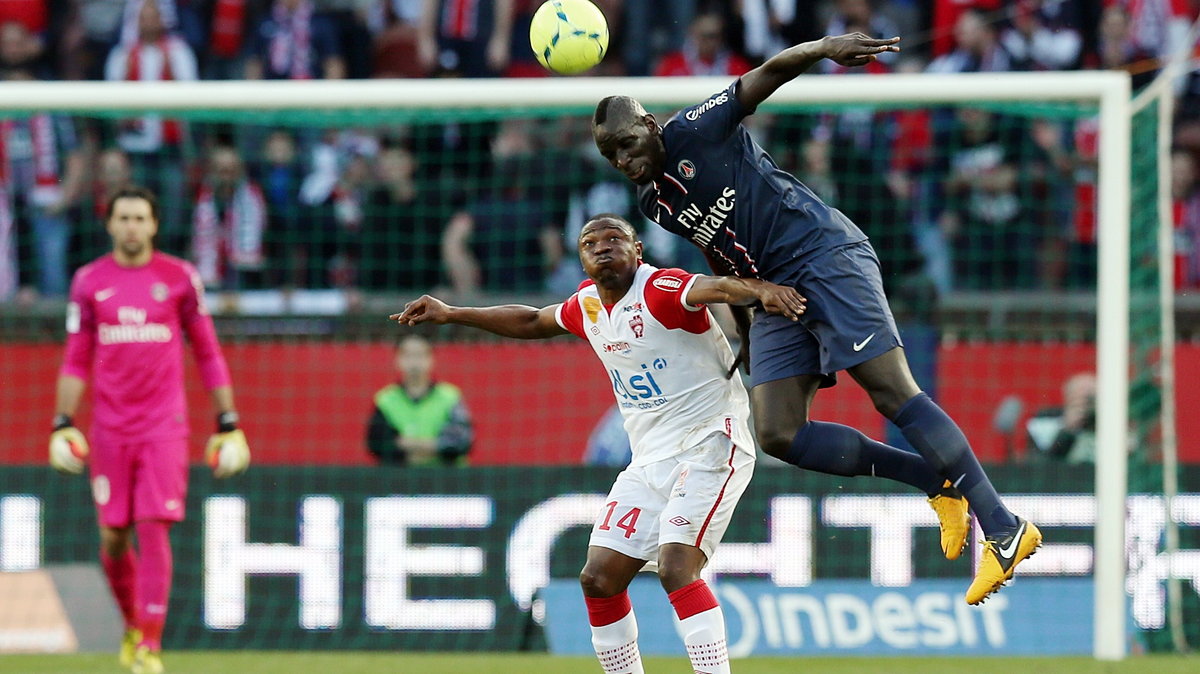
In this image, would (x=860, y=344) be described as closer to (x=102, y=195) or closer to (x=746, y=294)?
(x=746, y=294)

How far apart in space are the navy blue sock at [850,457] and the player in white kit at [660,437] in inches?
11.9

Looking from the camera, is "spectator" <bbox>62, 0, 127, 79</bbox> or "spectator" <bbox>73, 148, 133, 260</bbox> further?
"spectator" <bbox>62, 0, 127, 79</bbox>

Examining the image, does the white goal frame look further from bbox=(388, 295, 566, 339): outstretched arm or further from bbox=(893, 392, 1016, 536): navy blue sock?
bbox=(893, 392, 1016, 536): navy blue sock

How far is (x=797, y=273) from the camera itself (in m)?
6.57

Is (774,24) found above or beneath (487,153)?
above

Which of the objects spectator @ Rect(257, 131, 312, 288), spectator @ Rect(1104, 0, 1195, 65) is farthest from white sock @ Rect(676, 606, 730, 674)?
spectator @ Rect(1104, 0, 1195, 65)

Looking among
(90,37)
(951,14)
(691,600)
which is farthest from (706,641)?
(90,37)

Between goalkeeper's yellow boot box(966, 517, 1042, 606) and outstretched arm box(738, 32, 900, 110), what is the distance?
1.79 meters

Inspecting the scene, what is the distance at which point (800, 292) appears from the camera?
21.5ft

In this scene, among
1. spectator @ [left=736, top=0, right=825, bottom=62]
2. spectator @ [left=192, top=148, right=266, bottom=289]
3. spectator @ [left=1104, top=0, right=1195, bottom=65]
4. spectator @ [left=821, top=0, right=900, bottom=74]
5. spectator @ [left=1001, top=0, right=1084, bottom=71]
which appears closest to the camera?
spectator @ [left=192, top=148, right=266, bottom=289]

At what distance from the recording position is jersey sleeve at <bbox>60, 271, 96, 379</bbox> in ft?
29.9

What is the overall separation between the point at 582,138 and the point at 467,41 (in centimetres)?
166

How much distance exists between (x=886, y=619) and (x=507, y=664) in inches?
87.5

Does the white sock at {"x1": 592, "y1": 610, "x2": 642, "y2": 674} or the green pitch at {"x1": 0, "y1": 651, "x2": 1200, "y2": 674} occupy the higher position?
the white sock at {"x1": 592, "y1": 610, "x2": 642, "y2": 674}
